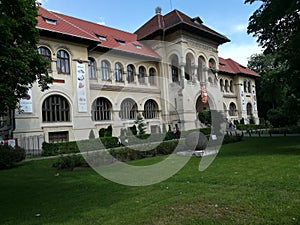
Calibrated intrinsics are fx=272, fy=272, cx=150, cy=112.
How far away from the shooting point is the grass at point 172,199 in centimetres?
513

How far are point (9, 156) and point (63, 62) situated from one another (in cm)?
1302

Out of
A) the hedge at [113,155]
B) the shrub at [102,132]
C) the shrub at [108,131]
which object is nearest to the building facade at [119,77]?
the shrub at [102,132]

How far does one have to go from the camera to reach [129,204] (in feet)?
20.5

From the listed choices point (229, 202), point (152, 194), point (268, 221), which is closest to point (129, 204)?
point (152, 194)

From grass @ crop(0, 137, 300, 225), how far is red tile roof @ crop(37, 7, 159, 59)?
57.4 feet

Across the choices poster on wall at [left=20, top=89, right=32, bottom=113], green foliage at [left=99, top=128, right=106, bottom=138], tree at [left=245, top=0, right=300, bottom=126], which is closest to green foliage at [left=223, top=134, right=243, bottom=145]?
tree at [left=245, top=0, right=300, bottom=126]

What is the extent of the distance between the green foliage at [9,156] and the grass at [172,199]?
3.64 m

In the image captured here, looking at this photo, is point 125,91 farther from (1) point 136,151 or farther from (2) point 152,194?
(2) point 152,194

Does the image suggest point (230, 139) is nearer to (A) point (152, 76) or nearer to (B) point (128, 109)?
(B) point (128, 109)

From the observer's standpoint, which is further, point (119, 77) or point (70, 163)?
point (119, 77)

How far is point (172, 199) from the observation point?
6.37 meters

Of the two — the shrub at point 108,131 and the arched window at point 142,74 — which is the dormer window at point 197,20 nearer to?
the arched window at point 142,74

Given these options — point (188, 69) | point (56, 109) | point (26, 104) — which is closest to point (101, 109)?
point (56, 109)

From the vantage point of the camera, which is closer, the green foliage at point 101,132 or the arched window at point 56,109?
the arched window at point 56,109
